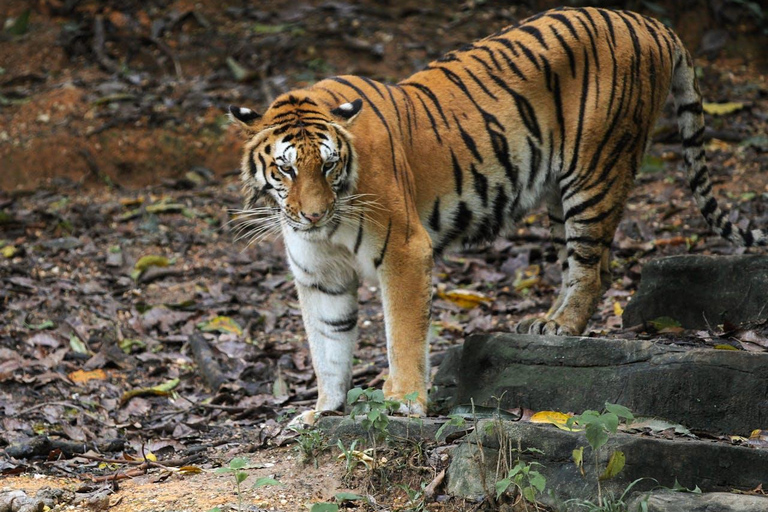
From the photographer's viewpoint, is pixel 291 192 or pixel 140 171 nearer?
pixel 291 192

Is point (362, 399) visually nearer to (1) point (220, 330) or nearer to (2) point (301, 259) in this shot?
(2) point (301, 259)

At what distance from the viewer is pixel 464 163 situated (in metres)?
4.93

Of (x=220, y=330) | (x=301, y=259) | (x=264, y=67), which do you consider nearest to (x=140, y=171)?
(x=264, y=67)

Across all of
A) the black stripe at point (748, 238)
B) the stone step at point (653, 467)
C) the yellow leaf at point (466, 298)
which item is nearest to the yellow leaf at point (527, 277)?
the yellow leaf at point (466, 298)

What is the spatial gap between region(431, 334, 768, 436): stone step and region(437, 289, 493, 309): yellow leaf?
2.16m

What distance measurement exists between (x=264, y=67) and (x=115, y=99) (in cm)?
165

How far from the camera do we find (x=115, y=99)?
9656 mm

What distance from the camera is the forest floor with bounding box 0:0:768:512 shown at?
4527 millimetres

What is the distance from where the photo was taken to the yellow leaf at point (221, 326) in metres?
6.57

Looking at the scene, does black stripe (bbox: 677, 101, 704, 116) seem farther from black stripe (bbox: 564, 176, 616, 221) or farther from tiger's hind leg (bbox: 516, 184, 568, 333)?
tiger's hind leg (bbox: 516, 184, 568, 333)

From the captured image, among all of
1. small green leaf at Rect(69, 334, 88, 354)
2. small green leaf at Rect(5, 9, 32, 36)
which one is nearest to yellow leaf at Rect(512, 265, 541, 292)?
small green leaf at Rect(69, 334, 88, 354)

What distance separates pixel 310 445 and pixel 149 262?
3.99 meters

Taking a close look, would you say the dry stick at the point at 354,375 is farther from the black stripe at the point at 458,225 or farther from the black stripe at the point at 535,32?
the black stripe at the point at 535,32

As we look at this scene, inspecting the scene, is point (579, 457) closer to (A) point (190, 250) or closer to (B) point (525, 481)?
(B) point (525, 481)
